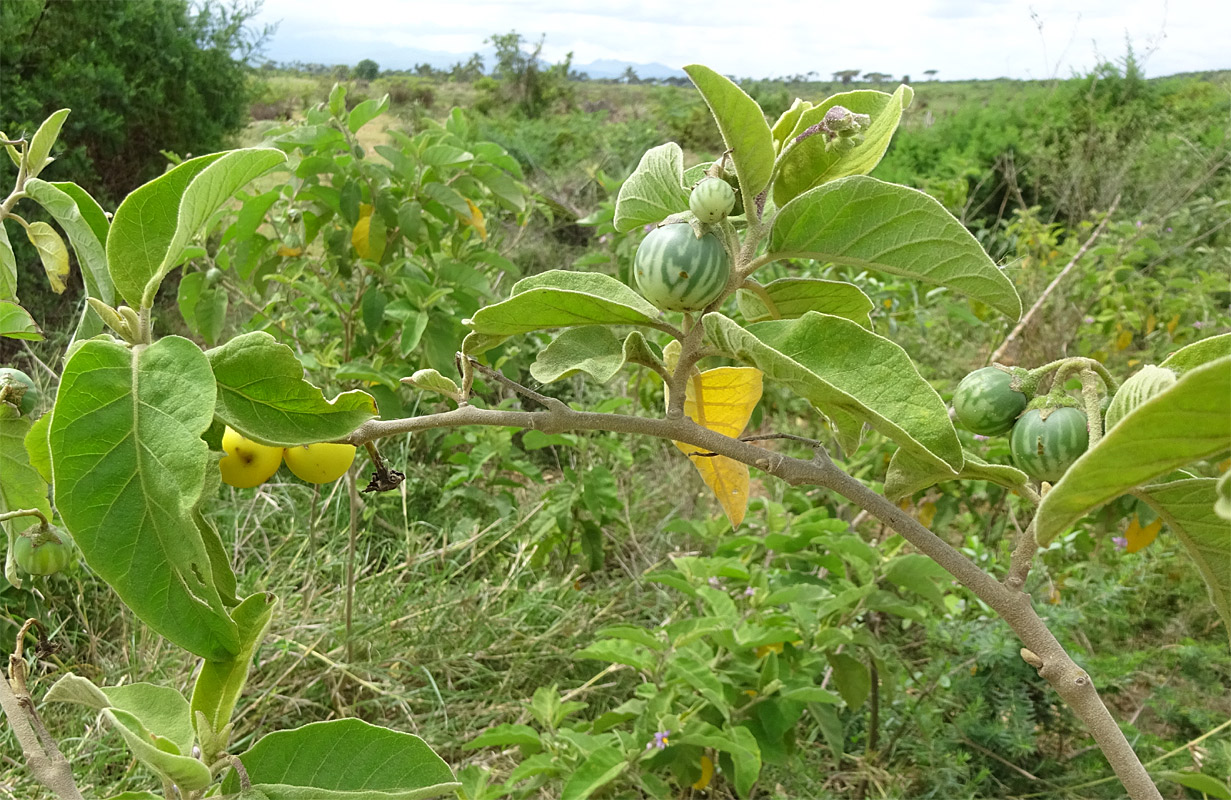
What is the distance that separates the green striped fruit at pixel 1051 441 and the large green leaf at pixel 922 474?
15mm

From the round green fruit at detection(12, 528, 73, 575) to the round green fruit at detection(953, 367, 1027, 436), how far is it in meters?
0.75

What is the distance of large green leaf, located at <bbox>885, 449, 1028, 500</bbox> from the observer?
0.48 metres

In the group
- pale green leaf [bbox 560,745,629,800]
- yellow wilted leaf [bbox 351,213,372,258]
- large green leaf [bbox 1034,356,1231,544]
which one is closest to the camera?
large green leaf [bbox 1034,356,1231,544]

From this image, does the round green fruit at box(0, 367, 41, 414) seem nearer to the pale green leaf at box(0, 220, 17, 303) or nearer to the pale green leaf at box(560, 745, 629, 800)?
the pale green leaf at box(0, 220, 17, 303)

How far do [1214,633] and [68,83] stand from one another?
6.37 m

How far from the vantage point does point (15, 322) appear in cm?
67

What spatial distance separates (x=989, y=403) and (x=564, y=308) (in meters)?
0.28

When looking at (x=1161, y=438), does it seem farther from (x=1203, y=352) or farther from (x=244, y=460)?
(x=244, y=460)

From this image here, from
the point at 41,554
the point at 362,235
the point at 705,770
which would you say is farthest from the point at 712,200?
the point at 362,235

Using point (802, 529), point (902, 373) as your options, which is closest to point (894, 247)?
point (902, 373)

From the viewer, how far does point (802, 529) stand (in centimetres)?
167

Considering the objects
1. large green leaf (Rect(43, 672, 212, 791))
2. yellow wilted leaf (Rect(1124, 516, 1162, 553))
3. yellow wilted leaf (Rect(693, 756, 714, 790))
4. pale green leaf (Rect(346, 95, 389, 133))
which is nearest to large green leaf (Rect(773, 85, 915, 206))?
large green leaf (Rect(43, 672, 212, 791))

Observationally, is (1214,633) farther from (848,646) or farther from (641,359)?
(641,359)

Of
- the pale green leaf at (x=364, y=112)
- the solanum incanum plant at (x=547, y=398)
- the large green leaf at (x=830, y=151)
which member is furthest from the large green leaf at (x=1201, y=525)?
the pale green leaf at (x=364, y=112)
